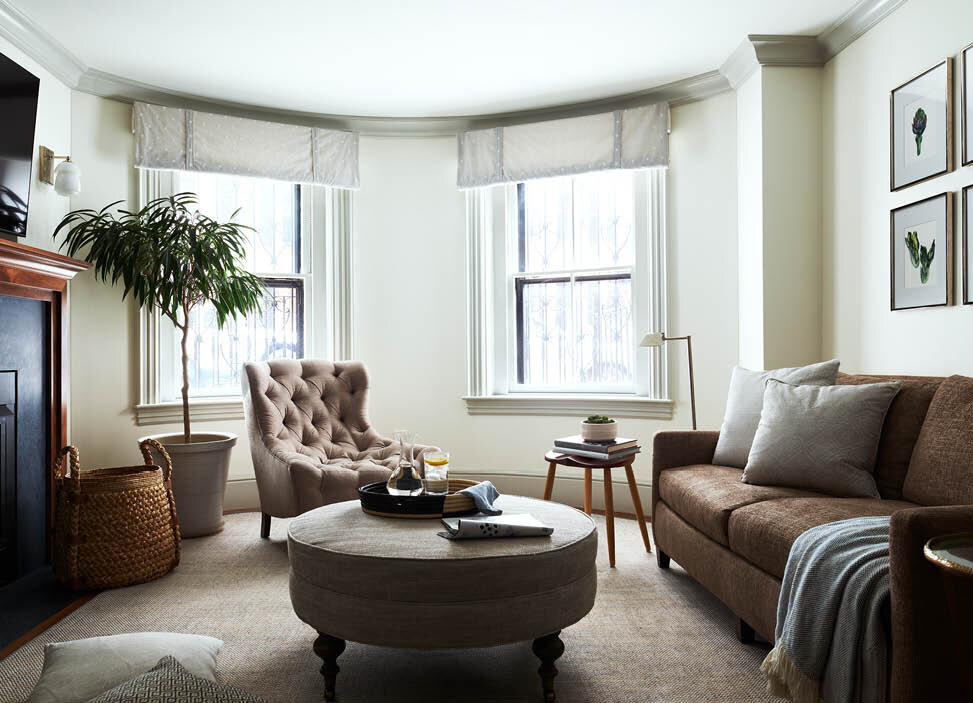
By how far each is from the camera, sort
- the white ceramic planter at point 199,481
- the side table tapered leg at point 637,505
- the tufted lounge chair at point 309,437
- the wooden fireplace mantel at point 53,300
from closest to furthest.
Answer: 1. the wooden fireplace mantel at point 53,300
2. the tufted lounge chair at point 309,437
3. the side table tapered leg at point 637,505
4. the white ceramic planter at point 199,481

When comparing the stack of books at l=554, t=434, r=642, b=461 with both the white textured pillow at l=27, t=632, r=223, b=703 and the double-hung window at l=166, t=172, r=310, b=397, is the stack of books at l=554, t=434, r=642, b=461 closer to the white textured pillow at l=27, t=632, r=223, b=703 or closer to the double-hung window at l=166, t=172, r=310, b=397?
the white textured pillow at l=27, t=632, r=223, b=703

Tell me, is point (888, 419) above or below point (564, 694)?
above

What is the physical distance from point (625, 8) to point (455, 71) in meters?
1.09

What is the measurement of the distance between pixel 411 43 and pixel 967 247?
8.77 feet

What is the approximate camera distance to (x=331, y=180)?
4.62 m

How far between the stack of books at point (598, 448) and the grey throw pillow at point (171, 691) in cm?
223

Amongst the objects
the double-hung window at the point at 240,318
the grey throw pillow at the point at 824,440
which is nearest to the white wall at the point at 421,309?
the double-hung window at the point at 240,318

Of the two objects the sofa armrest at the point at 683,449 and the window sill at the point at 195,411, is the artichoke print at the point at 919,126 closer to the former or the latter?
the sofa armrest at the point at 683,449

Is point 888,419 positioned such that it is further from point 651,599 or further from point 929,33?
point 929,33

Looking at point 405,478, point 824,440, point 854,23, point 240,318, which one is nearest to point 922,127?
point 854,23

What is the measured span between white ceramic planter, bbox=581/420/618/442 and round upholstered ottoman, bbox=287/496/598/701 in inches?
49.5

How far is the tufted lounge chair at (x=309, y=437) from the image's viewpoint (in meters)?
3.30

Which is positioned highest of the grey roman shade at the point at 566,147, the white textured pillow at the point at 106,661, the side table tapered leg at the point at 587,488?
the grey roman shade at the point at 566,147

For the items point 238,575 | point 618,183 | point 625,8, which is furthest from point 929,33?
point 238,575
